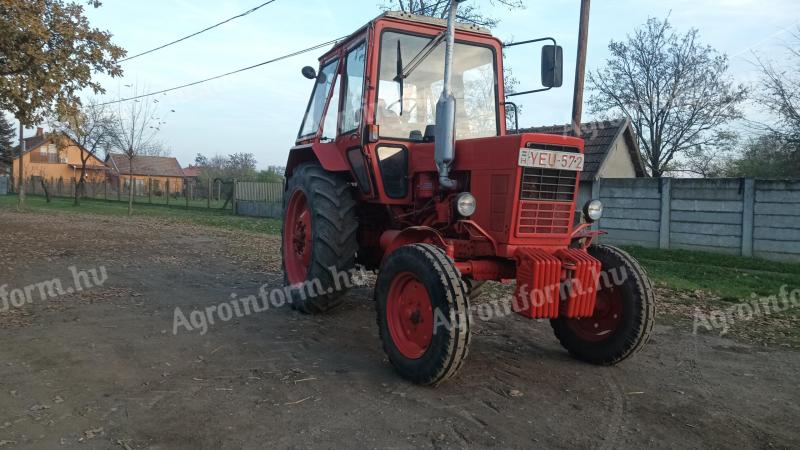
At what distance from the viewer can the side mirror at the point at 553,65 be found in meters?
4.77

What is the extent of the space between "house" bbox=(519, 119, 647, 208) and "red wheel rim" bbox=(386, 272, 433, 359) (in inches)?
442

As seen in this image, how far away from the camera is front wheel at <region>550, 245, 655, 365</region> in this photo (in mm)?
4430

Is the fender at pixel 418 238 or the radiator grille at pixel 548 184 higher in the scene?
the radiator grille at pixel 548 184


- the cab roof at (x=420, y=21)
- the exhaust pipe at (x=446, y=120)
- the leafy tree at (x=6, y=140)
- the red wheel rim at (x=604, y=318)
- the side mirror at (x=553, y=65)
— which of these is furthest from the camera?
the leafy tree at (x=6, y=140)

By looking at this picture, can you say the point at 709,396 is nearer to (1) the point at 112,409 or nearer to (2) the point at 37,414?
(1) the point at 112,409

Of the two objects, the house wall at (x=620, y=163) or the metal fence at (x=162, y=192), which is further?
the metal fence at (x=162, y=192)

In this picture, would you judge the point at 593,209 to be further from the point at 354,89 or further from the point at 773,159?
the point at 773,159

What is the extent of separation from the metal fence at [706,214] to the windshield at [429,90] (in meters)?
8.83

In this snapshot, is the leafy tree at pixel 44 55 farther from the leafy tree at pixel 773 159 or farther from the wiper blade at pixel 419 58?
the leafy tree at pixel 773 159

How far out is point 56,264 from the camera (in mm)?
9180

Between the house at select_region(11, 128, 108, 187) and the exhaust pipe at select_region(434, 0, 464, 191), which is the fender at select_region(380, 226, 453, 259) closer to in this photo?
the exhaust pipe at select_region(434, 0, 464, 191)

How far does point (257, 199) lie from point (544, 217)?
22.1 m

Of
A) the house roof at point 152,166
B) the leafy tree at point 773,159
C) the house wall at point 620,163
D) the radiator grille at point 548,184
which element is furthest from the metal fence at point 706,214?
the house roof at point 152,166

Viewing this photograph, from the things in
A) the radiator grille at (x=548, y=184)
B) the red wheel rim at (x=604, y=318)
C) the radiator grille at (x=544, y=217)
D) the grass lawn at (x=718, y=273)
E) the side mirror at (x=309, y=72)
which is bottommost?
the grass lawn at (x=718, y=273)
